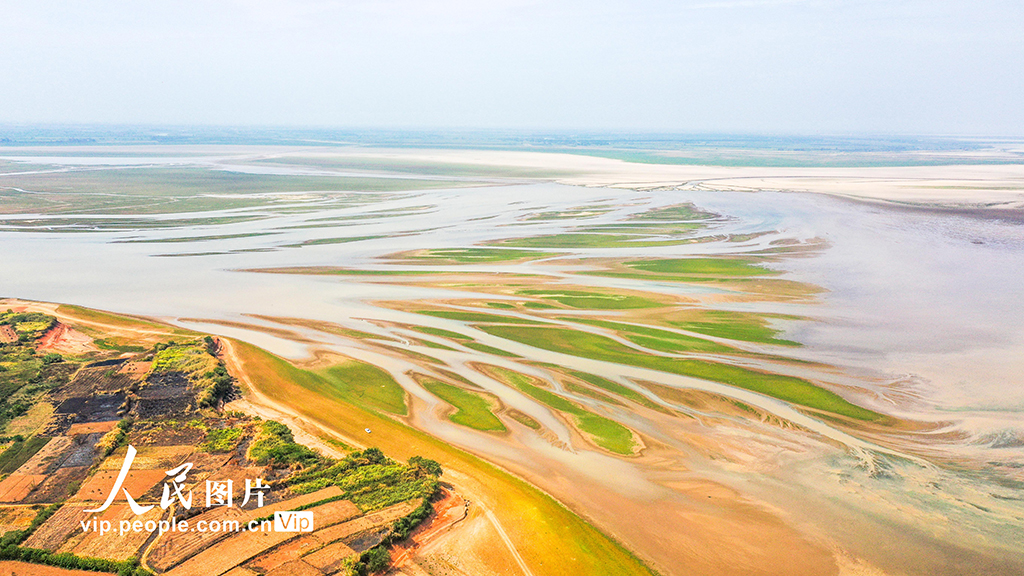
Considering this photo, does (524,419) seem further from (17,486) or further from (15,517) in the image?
(17,486)

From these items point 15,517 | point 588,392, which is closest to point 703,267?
point 588,392

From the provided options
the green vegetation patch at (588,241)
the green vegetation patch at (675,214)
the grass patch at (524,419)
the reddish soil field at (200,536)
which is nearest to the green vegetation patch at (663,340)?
the grass patch at (524,419)

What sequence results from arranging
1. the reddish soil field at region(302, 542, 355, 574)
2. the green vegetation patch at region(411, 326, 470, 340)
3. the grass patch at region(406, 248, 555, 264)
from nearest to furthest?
1. the reddish soil field at region(302, 542, 355, 574)
2. the green vegetation patch at region(411, 326, 470, 340)
3. the grass patch at region(406, 248, 555, 264)

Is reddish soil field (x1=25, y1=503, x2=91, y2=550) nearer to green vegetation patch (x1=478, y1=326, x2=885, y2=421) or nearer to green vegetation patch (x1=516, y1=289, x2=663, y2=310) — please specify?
green vegetation patch (x1=478, y1=326, x2=885, y2=421)

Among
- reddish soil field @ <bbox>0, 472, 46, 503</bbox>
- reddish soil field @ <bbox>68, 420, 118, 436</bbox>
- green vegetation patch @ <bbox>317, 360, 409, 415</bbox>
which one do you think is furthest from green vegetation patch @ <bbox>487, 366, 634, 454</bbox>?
reddish soil field @ <bbox>0, 472, 46, 503</bbox>

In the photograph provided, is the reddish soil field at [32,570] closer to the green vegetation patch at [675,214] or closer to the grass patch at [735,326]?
the grass patch at [735,326]

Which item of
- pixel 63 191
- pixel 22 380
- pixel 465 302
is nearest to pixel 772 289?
pixel 465 302
